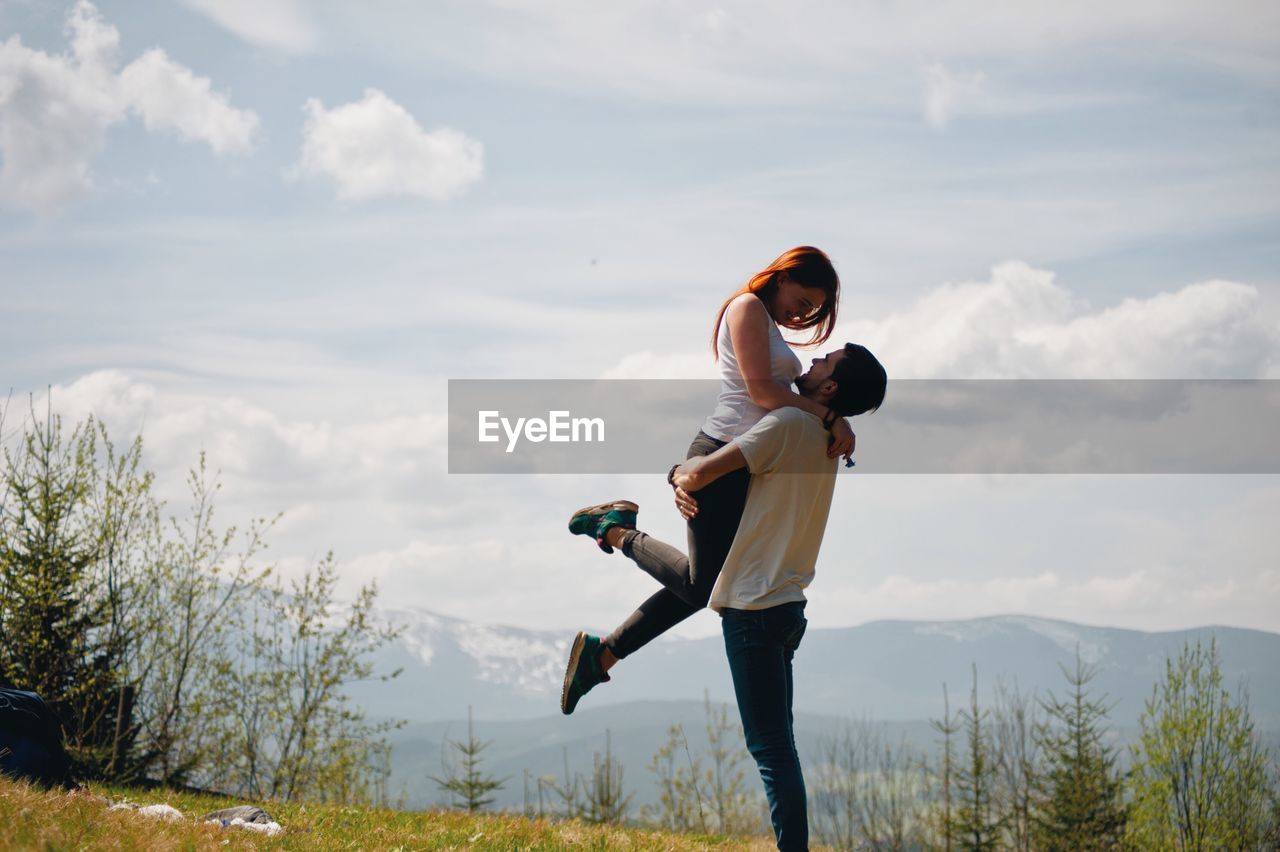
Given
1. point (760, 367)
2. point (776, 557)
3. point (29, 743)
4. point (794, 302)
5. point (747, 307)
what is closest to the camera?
point (776, 557)

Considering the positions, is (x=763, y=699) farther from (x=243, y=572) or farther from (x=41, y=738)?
(x=243, y=572)

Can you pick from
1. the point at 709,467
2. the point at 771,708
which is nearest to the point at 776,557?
the point at 709,467

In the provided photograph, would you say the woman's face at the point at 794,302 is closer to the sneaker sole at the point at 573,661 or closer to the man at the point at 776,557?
the man at the point at 776,557

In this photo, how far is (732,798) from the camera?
1244 centimetres

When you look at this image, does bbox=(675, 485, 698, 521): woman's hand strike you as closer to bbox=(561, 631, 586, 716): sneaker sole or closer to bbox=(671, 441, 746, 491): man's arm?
bbox=(671, 441, 746, 491): man's arm

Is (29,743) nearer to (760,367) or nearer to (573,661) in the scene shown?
(573,661)

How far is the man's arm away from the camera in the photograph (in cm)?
366

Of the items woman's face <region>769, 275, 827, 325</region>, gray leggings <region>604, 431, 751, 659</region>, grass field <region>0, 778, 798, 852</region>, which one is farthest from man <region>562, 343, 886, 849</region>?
grass field <region>0, 778, 798, 852</region>

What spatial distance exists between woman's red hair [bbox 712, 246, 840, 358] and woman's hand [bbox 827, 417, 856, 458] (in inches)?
Result: 19.8

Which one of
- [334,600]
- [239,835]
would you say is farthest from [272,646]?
[239,835]

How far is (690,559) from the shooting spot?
4.05 meters

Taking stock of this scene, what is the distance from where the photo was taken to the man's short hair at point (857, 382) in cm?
375

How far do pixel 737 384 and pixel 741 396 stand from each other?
53 mm

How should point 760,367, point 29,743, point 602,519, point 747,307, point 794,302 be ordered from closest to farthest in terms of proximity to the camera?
point 760,367 → point 747,307 → point 794,302 → point 602,519 → point 29,743
